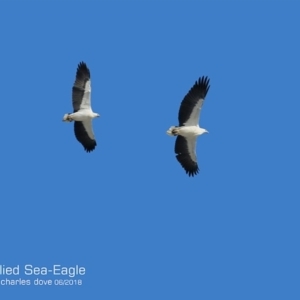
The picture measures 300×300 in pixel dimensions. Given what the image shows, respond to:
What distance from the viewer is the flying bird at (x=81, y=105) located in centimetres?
3134

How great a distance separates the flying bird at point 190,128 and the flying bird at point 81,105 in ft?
10.4

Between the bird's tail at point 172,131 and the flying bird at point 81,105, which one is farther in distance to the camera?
the flying bird at point 81,105

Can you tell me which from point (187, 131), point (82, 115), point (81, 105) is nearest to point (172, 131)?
point (187, 131)

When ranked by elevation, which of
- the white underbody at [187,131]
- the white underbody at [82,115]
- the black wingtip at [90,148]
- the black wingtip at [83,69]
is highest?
the black wingtip at [83,69]

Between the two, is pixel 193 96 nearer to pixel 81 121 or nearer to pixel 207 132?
pixel 207 132

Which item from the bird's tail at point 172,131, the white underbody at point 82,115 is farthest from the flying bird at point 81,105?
the bird's tail at point 172,131

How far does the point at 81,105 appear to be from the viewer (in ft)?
103

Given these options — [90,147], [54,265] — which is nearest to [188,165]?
[90,147]

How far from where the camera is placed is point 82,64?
3164 cm

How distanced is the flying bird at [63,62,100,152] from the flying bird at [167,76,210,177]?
3.16 m

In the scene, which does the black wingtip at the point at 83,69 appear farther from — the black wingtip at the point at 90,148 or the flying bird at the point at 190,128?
the flying bird at the point at 190,128

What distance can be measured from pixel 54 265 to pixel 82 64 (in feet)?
26.7

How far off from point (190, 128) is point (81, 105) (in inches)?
157

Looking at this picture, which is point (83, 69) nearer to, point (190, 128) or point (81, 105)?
point (81, 105)
